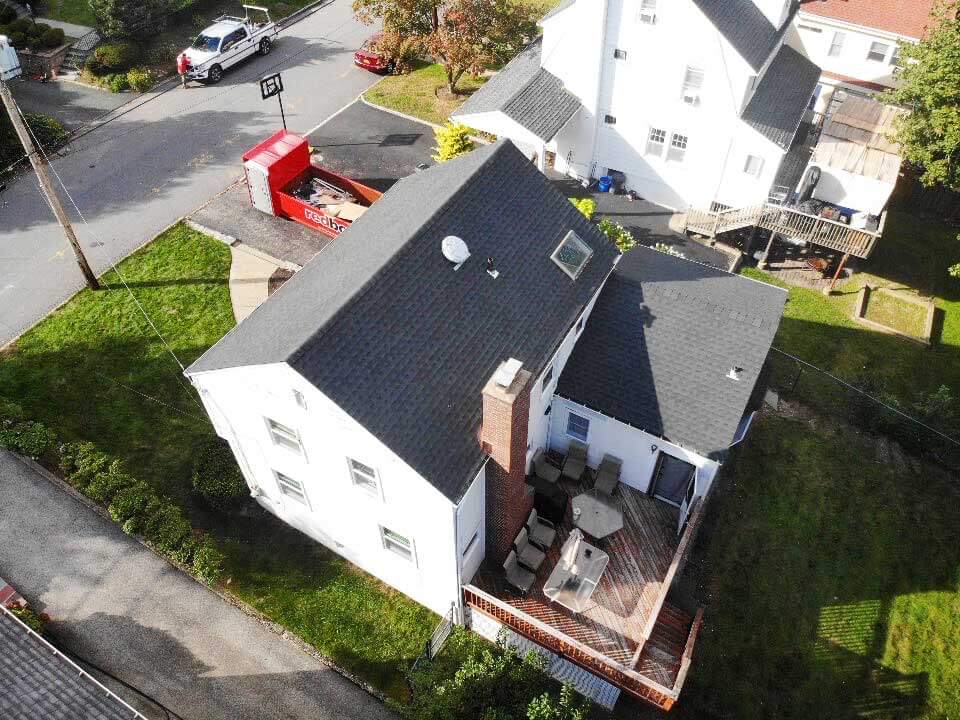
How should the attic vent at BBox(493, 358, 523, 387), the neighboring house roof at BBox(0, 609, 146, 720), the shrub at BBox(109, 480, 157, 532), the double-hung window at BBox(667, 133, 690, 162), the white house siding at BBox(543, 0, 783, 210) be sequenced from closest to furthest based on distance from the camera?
the neighboring house roof at BBox(0, 609, 146, 720) → the attic vent at BBox(493, 358, 523, 387) → the shrub at BBox(109, 480, 157, 532) → the white house siding at BBox(543, 0, 783, 210) → the double-hung window at BBox(667, 133, 690, 162)

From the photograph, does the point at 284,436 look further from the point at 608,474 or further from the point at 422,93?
the point at 422,93

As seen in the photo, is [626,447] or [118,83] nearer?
[626,447]

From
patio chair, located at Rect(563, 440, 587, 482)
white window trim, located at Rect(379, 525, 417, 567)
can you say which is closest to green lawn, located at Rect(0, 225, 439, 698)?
white window trim, located at Rect(379, 525, 417, 567)

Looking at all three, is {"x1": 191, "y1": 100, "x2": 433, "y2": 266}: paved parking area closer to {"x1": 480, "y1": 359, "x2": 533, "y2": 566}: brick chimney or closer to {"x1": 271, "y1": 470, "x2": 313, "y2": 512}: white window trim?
{"x1": 271, "y1": 470, "x2": 313, "y2": 512}: white window trim

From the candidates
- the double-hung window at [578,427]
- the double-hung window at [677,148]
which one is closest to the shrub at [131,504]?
the double-hung window at [578,427]

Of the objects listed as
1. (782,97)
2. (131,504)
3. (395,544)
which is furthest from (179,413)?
(782,97)

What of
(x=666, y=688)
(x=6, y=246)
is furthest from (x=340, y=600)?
(x=6, y=246)

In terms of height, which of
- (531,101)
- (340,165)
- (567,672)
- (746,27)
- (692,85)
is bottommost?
(567,672)
